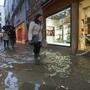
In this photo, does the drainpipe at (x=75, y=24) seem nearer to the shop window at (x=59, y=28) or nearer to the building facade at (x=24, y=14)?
the shop window at (x=59, y=28)

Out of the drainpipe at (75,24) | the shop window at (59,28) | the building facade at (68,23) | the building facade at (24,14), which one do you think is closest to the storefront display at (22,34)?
the building facade at (24,14)

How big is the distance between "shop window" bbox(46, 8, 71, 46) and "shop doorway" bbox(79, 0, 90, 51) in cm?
216

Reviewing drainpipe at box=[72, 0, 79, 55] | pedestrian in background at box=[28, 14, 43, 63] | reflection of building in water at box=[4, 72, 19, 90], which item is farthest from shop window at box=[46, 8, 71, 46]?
reflection of building in water at box=[4, 72, 19, 90]

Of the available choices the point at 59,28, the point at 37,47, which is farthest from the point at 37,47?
the point at 59,28

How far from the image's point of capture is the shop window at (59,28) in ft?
68.5

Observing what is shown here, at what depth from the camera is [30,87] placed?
718 centimetres

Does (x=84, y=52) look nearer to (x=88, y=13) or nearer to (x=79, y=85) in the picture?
(x=88, y=13)

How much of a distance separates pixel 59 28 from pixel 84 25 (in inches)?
251

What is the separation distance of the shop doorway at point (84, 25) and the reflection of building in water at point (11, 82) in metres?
8.94

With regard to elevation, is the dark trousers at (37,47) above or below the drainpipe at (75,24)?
below

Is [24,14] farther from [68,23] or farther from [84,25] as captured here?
[84,25]

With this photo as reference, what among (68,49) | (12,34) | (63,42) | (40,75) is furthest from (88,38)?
(40,75)

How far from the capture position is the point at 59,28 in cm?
2414

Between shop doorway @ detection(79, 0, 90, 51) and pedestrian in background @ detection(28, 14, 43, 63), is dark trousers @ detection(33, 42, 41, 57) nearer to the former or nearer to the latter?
pedestrian in background @ detection(28, 14, 43, 63)
